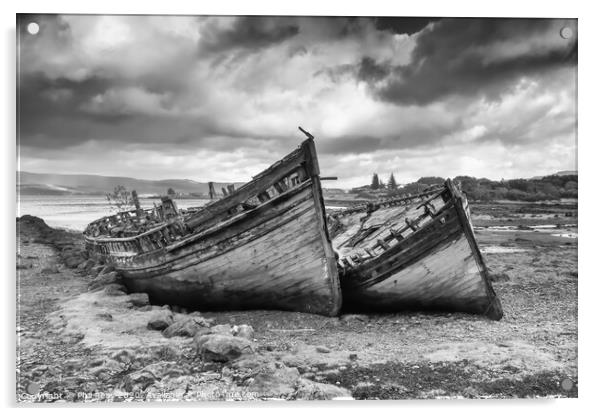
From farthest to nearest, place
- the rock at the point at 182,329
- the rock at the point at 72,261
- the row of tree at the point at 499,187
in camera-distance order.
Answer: the rock at the point at 72,261
the row of tree at the point at 499,187
the rock at the point at 182,329

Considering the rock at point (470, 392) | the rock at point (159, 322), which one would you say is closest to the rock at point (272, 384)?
the rock at point (159, 322)

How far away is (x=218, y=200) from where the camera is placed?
23.1ft

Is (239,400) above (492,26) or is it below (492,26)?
below

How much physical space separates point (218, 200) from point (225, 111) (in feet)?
4.61

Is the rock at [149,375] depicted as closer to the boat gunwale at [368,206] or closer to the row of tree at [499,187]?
the row of tree at [499,187]

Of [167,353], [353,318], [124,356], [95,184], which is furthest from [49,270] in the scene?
[353,318]

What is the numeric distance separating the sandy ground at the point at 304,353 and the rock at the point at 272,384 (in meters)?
→ 0.01

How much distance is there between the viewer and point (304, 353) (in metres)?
5.77

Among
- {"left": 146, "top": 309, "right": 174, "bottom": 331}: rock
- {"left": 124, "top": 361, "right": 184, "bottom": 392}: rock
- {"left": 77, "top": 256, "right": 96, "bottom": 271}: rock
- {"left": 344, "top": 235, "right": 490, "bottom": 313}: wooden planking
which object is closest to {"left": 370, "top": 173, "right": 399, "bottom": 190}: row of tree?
{"left": 344, "top": 235, "right": 490, "bottom": 313}: wooden planking

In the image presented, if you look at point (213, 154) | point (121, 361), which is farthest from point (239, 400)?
point (213, 154)

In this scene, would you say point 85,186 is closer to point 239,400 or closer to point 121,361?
point 121,361

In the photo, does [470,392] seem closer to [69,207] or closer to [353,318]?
[353,318]

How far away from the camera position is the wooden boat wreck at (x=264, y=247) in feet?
22.5

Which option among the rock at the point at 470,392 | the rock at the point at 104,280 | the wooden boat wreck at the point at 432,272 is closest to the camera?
the rock at the point at 470,392
